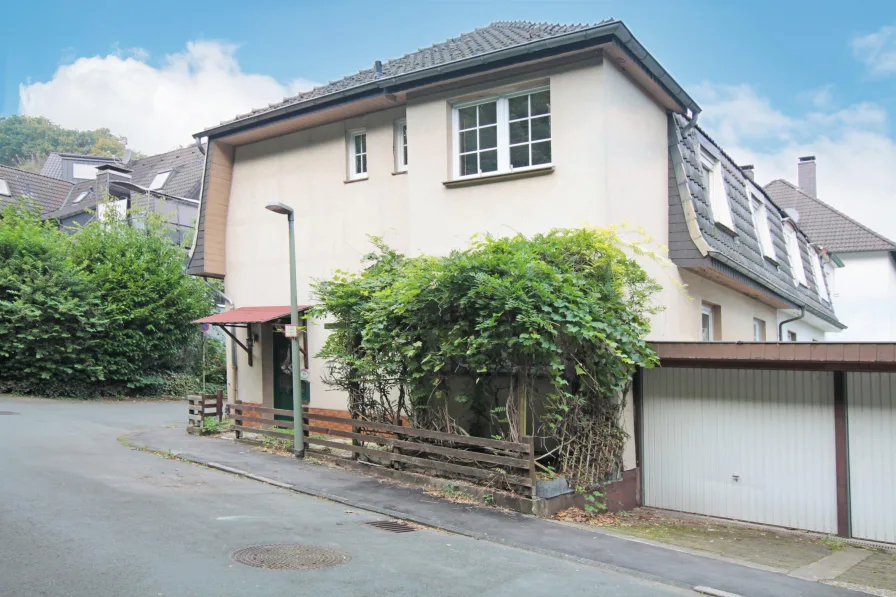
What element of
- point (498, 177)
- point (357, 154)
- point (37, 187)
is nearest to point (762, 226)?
point (498, 177)

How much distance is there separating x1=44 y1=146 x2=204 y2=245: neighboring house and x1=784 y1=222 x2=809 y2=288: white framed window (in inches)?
916

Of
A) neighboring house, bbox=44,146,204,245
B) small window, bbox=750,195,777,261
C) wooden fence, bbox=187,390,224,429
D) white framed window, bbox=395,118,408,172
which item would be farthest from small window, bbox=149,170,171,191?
small window, bbox=750,195,777,261

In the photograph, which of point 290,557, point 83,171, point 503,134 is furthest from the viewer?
point 83,171

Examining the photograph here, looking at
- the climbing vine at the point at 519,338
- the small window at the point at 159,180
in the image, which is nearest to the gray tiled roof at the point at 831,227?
the climbing vine at the point at 519,338

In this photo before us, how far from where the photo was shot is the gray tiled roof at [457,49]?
454 inches

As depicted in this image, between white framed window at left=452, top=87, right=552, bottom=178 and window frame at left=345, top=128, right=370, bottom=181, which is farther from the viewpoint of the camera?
window frame at left=345, top=128, right=370, bottom=181

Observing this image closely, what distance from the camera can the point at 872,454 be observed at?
9.03 m

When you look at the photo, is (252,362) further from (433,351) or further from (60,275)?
(60,275)

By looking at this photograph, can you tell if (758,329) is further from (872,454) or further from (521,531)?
(521,531)

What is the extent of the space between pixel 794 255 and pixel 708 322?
22.5 feet

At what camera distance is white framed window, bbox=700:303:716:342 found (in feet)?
45.9

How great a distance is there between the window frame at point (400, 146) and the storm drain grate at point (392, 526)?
6.96 m

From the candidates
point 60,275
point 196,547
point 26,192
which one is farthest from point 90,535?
point 26,192

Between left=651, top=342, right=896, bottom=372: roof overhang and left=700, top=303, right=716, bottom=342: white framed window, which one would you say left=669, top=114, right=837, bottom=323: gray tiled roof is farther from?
left=651, top=342, right=896, bottom=372: roof overhang
